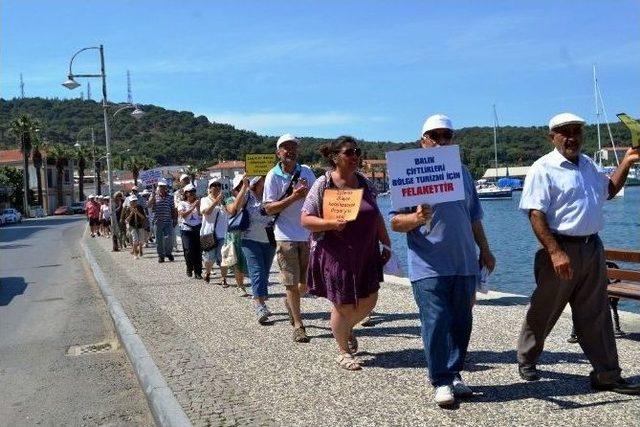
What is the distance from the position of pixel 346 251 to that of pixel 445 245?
1.18m

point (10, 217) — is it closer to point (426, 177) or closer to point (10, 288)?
point (10, 288)

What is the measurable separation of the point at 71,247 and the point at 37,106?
18523 cm

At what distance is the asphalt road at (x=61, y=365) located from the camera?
6.12m

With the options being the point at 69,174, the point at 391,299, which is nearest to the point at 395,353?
the point at 391,299

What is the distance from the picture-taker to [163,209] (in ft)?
56.4

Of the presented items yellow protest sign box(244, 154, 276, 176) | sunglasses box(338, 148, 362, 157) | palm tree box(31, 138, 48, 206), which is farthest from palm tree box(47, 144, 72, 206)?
sunglasses box(338, 148, 362, 157)

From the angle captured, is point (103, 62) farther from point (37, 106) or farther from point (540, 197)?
point (37, 106)

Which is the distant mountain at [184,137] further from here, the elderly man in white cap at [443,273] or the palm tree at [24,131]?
the elderly man in white cap at [443,273]

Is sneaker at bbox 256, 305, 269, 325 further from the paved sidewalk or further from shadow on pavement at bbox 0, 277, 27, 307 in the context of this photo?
shadow on pavement at bbox 0, 277, 27, 307

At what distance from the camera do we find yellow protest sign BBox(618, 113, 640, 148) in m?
4.93

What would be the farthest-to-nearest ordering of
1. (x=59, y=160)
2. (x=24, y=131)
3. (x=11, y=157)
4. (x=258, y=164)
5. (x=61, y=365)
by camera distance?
(x=11, y=157)
(x=59, y=160)
(x=24, y=131)
(x=258, y=164)
(x=61, y=365)

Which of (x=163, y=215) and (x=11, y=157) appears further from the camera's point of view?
(x=11, y=157)

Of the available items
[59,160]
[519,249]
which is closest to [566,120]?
[519,249]

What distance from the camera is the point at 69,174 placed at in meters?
116
